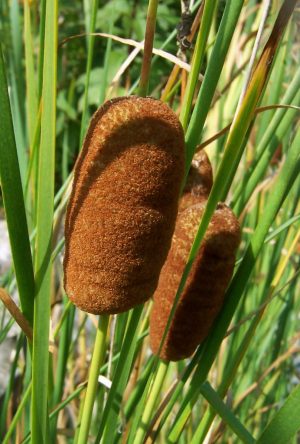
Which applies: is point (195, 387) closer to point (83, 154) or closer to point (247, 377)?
point (83, 154)

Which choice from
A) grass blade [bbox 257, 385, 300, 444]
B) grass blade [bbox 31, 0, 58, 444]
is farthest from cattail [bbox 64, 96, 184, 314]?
grass blade [bbox 257, 385, 300, 444]

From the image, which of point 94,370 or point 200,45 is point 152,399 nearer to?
point 94,370

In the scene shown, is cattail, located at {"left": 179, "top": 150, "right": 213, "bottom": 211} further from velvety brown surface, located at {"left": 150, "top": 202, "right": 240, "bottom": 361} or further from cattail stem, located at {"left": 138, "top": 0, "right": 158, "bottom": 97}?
cattail stem, located at {"left": 138, "top": 0, "right": 158, "bottom": 97}

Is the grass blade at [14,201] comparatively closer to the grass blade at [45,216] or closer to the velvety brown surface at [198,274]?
the grass blade at [45,216]

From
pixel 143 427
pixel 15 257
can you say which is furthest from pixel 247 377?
pixel 15 257

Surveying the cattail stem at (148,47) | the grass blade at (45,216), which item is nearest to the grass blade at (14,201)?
the grass blade at (45,216)

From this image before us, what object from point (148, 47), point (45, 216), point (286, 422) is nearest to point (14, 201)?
point (45, 216)
